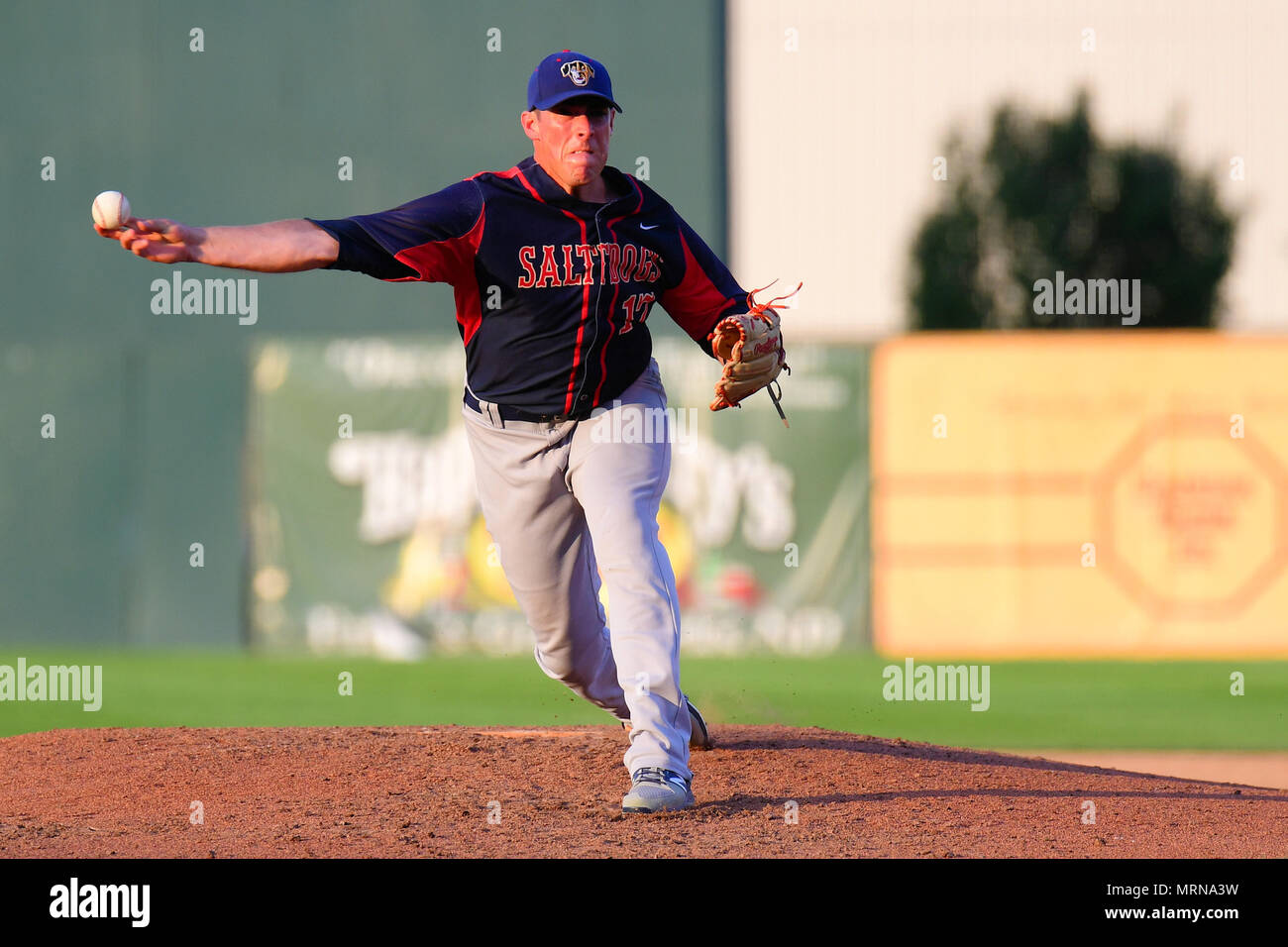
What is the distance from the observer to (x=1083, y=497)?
1322cm

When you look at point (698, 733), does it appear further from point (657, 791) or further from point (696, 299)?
point (696, 299)

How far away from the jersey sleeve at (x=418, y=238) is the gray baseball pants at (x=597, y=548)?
53cm

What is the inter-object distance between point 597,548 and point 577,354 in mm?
597

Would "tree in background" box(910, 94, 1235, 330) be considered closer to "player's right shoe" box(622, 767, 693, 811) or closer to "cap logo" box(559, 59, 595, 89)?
"cap logo" box(559, 59, 595, 89)

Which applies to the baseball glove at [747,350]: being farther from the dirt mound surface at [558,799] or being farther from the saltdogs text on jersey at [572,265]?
the dirt mound surface at [558,799]

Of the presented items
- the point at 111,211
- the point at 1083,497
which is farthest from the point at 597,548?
the point at 1083,497

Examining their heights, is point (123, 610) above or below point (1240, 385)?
below

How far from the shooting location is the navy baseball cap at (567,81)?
4945 millimetres

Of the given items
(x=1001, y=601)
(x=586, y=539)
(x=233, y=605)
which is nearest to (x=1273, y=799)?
(x=586, y=539)

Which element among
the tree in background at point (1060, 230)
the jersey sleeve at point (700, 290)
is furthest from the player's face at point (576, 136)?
the tree in background at point (1060, 230)

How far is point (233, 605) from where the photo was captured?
1477 centimetres

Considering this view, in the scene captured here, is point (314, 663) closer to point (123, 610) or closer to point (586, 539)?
point (123, 610)

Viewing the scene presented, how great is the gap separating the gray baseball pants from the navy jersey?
4.0 inches

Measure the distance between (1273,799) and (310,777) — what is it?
3.24 meters
